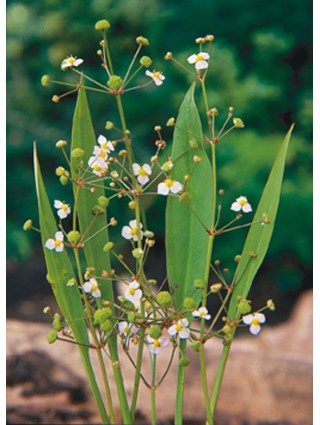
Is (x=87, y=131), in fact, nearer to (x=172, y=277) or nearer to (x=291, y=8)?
(x=172, y=277)

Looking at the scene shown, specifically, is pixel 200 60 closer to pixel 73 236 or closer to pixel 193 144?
pixel 193 144

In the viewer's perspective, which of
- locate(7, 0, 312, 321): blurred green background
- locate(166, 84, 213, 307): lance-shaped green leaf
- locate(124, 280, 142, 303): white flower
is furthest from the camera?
locate(7, 0, 312, 321): blurred green background

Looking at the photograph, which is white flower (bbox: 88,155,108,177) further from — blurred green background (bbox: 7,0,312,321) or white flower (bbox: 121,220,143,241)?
blurred green background (bbox: 7,0,312,321)

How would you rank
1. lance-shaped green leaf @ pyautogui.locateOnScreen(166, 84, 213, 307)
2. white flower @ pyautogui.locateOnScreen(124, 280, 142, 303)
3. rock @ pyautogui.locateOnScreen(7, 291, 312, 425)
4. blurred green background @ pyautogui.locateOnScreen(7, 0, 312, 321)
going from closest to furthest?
white flower @ pyautogui.locateOnScreen(124, 280, 142, 303)
lance-shaped green leaf @ pyautogui.locateOnScreen(166, 84, 213, 307)
rock @ pyautogui.locateOnScreen(7, 291, 312, 425)
blurred green background @ pyautogui.locateOnScreen(7, 0, 312, 321)

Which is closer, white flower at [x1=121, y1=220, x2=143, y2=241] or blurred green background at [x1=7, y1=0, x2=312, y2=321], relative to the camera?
white flower at [x1=121, y1=220, x2=143, y2=241]

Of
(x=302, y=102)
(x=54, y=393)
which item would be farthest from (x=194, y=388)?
(x=302, y=102)

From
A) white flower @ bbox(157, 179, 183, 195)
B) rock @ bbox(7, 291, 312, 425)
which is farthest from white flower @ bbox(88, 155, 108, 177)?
rock @ bbox(7, 291, 312, 425)
